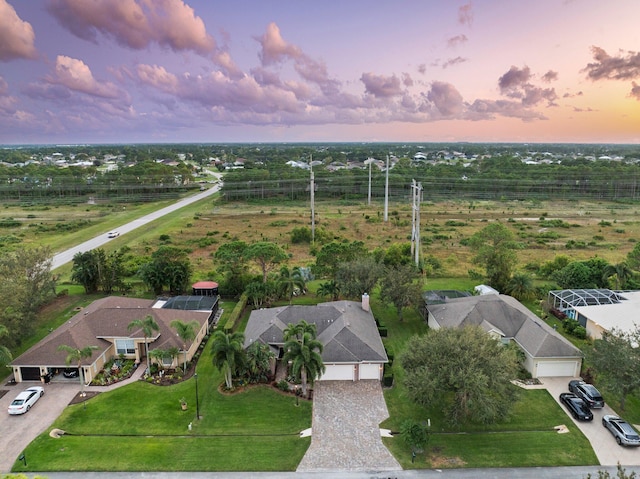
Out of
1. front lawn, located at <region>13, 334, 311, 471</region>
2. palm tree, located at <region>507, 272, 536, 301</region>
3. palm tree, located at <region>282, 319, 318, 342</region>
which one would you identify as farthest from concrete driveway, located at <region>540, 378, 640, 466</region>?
palm tree, located at <region>507, 272, 536, 301</region>

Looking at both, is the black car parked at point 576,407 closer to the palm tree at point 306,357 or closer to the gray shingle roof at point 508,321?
the gray shingle roof at point 508,321

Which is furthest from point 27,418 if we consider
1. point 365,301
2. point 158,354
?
point 365,301

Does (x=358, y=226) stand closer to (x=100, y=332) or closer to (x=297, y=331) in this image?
(x=297, y=331)

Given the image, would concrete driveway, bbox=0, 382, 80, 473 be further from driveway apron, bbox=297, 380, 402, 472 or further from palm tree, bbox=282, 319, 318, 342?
driveway apron, bbox=297, 380, 402, 472

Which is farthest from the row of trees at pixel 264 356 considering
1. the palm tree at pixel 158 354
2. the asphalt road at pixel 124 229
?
the asphalt road at pixel 124 229

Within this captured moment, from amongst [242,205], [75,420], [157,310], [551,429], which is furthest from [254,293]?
[242,205]

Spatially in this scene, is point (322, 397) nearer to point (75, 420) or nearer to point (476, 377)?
point (476, 377)
